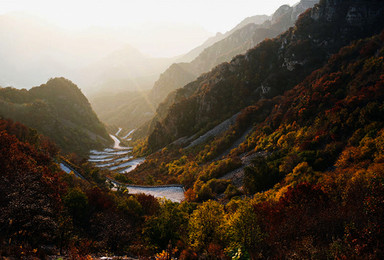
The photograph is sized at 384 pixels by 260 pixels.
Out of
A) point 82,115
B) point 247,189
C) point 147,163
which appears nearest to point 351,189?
point 247,189

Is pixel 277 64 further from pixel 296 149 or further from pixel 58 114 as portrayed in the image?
pixel 58 114

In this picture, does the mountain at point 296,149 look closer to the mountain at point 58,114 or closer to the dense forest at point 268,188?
the dense forest at point 268,188

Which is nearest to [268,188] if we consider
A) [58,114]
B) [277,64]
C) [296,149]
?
[296,149]

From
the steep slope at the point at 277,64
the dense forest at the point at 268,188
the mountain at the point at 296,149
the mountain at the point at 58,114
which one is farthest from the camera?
the mountain at the point at 58,114

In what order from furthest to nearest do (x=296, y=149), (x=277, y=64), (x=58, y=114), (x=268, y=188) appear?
(x=58, y=114) < (x=277, y=64) < (x=296, y=149) < (x=268, y=188)

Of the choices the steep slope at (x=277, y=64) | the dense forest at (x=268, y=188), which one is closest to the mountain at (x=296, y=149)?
the dense forest at (x=268, y=188)

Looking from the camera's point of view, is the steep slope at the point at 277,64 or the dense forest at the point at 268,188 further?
the steep slope at the point at 277,64
